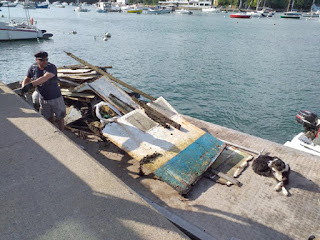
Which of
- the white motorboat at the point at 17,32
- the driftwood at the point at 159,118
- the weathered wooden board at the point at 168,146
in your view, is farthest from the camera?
the white motorboat at the point at 17,32

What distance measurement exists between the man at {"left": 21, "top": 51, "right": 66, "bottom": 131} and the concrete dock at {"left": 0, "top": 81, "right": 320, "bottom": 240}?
490 millimetres

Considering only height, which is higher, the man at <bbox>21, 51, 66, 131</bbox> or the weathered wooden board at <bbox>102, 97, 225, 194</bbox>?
the man at <bbox>21, 51, 66, 131</bbox>

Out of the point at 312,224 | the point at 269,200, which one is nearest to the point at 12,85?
the point at 269,200

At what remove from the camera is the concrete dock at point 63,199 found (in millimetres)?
2803

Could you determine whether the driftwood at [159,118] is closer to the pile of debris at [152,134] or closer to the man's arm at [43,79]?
the pile of debris at [152,134]

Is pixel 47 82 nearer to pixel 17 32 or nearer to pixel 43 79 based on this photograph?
pixel 43 79

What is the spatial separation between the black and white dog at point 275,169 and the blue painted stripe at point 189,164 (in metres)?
0.90

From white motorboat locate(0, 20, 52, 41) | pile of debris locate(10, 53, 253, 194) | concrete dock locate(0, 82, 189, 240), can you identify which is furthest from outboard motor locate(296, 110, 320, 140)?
white motorboat locate(0, 20, 52, 41)

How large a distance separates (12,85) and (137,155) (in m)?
6.18

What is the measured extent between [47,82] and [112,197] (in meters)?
3.71

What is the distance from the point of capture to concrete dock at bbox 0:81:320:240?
291 cm

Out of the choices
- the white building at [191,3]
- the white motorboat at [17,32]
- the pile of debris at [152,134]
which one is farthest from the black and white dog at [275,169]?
the white building at [191,3]

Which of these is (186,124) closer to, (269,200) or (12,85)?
(269,200)

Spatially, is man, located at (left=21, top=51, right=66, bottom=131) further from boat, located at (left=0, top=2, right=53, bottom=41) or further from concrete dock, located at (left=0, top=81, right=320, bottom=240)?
boat, located at (left=0, top=2, right=53, bottom=41)
